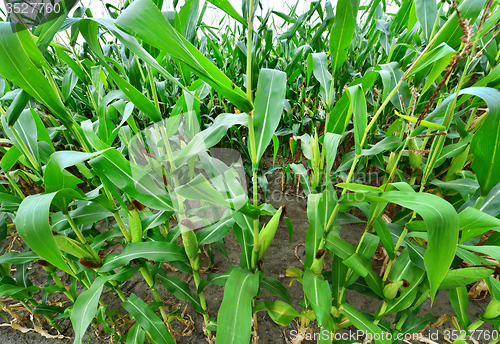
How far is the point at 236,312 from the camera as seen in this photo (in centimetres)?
57

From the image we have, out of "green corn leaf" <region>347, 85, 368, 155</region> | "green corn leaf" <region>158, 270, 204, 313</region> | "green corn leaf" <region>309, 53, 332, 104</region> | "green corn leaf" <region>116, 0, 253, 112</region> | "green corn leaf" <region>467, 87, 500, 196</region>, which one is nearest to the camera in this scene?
"green corn leaf" <region>116, 0, 253, 112</region>

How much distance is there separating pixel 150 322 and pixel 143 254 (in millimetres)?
282

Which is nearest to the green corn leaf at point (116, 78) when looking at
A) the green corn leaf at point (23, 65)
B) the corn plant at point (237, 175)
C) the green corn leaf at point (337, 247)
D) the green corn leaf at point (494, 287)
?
the corn plant at point (237, 175)

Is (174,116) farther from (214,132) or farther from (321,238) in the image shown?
(321,238)

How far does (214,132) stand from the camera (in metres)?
0.56

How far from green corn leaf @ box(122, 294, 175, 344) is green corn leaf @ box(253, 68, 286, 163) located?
2.17 ft

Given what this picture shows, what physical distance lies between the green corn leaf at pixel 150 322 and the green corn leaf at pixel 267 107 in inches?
26.0

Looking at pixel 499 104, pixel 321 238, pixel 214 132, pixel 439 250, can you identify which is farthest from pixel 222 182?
pixel 499 104

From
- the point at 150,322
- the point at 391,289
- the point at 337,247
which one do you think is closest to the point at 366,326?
the point at 391,289

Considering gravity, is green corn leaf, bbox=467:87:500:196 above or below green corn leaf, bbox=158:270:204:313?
above

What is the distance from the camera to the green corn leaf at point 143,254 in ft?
2.23

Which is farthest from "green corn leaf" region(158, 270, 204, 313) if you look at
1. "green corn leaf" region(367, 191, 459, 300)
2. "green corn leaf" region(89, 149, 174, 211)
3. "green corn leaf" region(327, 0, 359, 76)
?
"green corn leaf" region(327, 0, 359, 76)

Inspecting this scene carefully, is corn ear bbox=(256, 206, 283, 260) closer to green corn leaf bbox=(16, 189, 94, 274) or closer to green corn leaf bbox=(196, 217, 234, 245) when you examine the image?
green corn leaf bbox=(196, 217, 234, 245)

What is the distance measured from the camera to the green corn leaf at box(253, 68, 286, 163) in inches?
21.5
